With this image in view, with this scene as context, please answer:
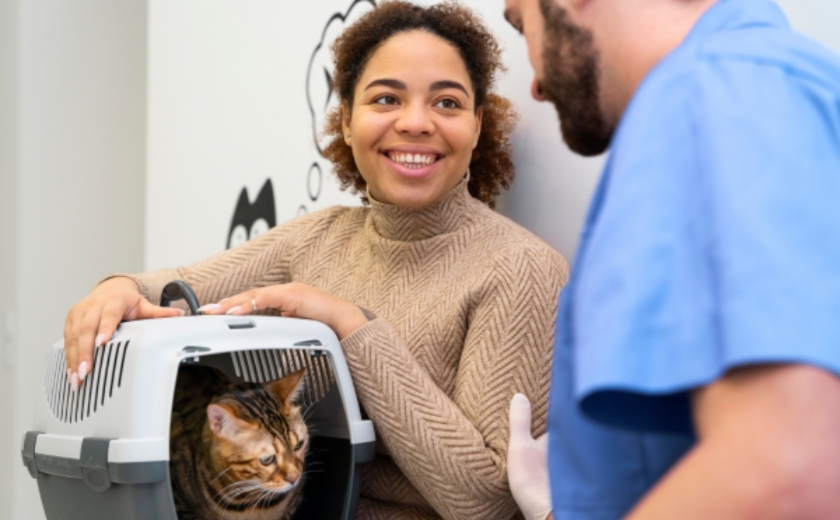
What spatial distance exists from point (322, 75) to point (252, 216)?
0.48 meters

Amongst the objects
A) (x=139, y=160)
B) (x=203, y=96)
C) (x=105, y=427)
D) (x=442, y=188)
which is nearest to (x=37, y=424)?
(x=105, y=427)

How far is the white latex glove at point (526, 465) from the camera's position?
1.05 m

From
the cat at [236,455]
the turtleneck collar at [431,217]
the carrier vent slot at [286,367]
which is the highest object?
the turtleneck collar at [431,217]

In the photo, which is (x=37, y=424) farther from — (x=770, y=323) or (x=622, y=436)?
(x=770, y=323)

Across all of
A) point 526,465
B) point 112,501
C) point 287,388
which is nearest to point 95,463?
point 112,501

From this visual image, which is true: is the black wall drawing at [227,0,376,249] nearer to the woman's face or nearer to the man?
the woman's face

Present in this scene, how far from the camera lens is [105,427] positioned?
100 cm

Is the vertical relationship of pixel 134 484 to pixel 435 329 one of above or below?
below

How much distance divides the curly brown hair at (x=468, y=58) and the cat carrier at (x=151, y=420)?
0.49m

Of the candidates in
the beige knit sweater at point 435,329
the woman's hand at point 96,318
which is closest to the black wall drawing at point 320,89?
the beige knit sweater at point 435,329

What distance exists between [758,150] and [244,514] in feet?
3.13

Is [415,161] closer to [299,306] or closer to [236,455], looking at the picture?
[299,306]

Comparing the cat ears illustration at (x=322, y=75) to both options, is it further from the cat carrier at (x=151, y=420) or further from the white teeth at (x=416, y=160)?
the cat carrier at (x=151, y=420)

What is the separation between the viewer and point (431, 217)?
136cm
